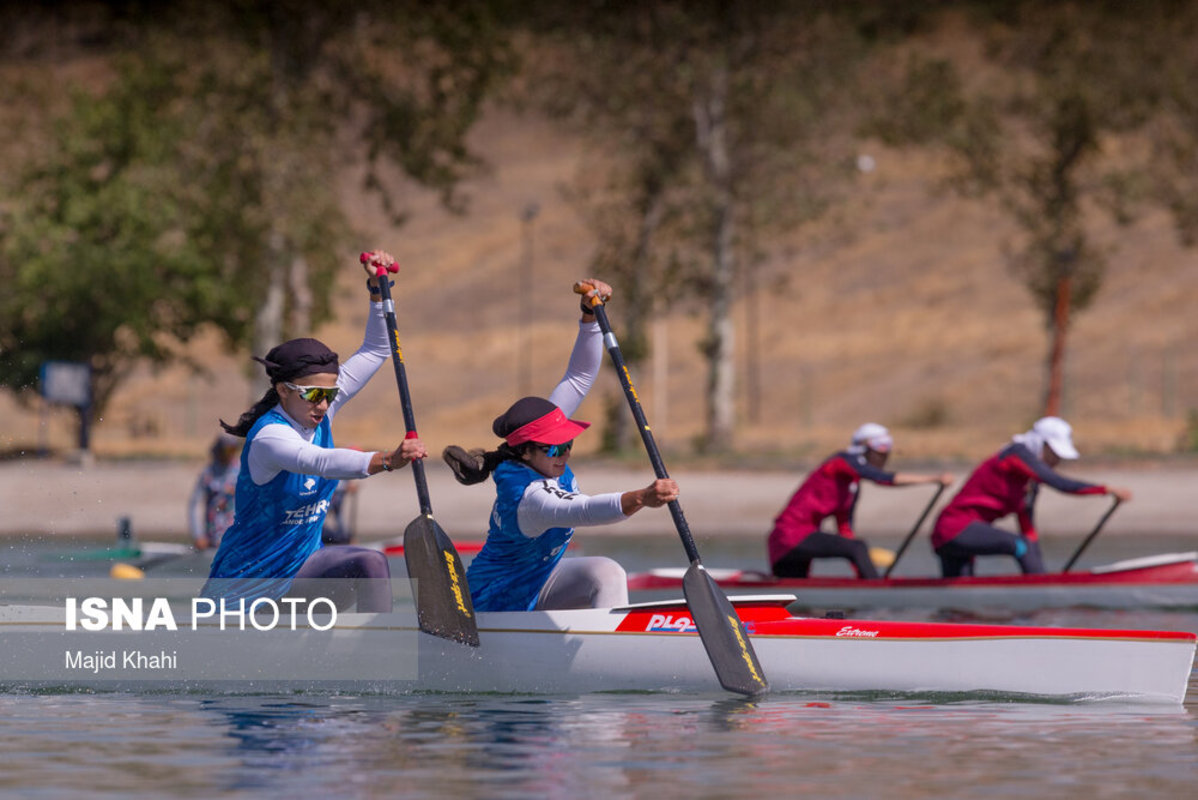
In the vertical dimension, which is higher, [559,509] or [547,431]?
[547,431]

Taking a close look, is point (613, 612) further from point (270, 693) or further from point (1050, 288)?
point (1050, 288)

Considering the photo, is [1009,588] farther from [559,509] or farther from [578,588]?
[559,509]

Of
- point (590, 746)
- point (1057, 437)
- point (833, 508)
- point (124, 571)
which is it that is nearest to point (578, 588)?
point (590, 746)

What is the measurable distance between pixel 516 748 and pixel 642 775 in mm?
921

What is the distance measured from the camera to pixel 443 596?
10055mm

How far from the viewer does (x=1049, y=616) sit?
1534 cm

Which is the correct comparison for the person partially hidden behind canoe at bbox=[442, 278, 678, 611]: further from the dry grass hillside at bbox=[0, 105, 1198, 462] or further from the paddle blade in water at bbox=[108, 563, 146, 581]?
the dry grass hillside at bbox=[0, 105, 1198, 462]

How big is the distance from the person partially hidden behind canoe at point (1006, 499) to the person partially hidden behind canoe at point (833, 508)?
32 cm

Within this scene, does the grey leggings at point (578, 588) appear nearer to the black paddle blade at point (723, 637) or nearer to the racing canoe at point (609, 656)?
the racing canoe at point (609, 656)

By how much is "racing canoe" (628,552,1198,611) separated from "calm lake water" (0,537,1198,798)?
15.8 ft

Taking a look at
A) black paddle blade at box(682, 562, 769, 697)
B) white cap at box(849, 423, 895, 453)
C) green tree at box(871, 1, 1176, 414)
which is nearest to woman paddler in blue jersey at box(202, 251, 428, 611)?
black paddle blade at box(682, 562, 769, 697)

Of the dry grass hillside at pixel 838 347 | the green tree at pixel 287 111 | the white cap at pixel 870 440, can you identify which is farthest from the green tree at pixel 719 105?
the white cap at pixel 870 440

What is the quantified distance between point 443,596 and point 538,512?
2.62ft

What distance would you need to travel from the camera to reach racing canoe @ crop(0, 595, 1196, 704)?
9953mm
